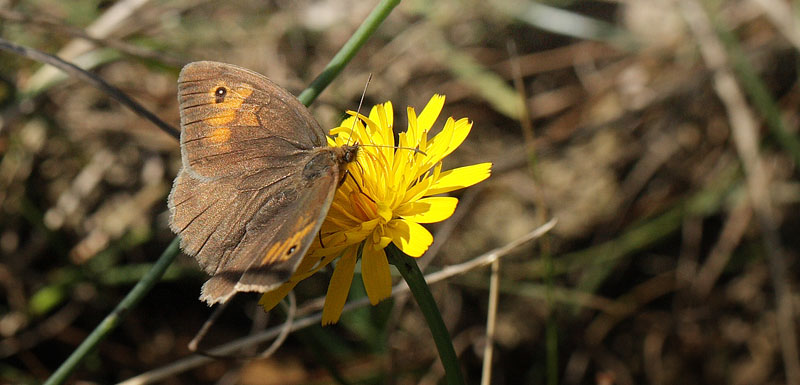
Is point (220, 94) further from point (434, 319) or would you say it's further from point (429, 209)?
point (434, 319)

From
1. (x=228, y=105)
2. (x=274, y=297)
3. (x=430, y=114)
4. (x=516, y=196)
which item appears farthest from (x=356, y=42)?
(x=516, y=196)

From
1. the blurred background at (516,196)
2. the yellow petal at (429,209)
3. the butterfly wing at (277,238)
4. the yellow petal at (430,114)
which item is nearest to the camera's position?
the butterfly wing at (277,238)

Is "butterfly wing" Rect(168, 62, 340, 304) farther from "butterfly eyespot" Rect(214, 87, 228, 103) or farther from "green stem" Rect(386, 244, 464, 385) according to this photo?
"green stem" Rect(386, 244, 464, 385)

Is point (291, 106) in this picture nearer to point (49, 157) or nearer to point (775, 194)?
point (49, 157)

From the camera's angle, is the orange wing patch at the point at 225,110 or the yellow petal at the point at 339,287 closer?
the yellow petal at the point at 339,287

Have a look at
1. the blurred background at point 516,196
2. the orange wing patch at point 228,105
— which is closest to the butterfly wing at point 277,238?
the orange wing patch at point 228,105

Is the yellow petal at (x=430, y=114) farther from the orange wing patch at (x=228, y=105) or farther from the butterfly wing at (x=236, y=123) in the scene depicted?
the orange wing patch at (x=228, y=105)

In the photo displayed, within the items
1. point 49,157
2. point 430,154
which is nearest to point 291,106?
point 430,154
